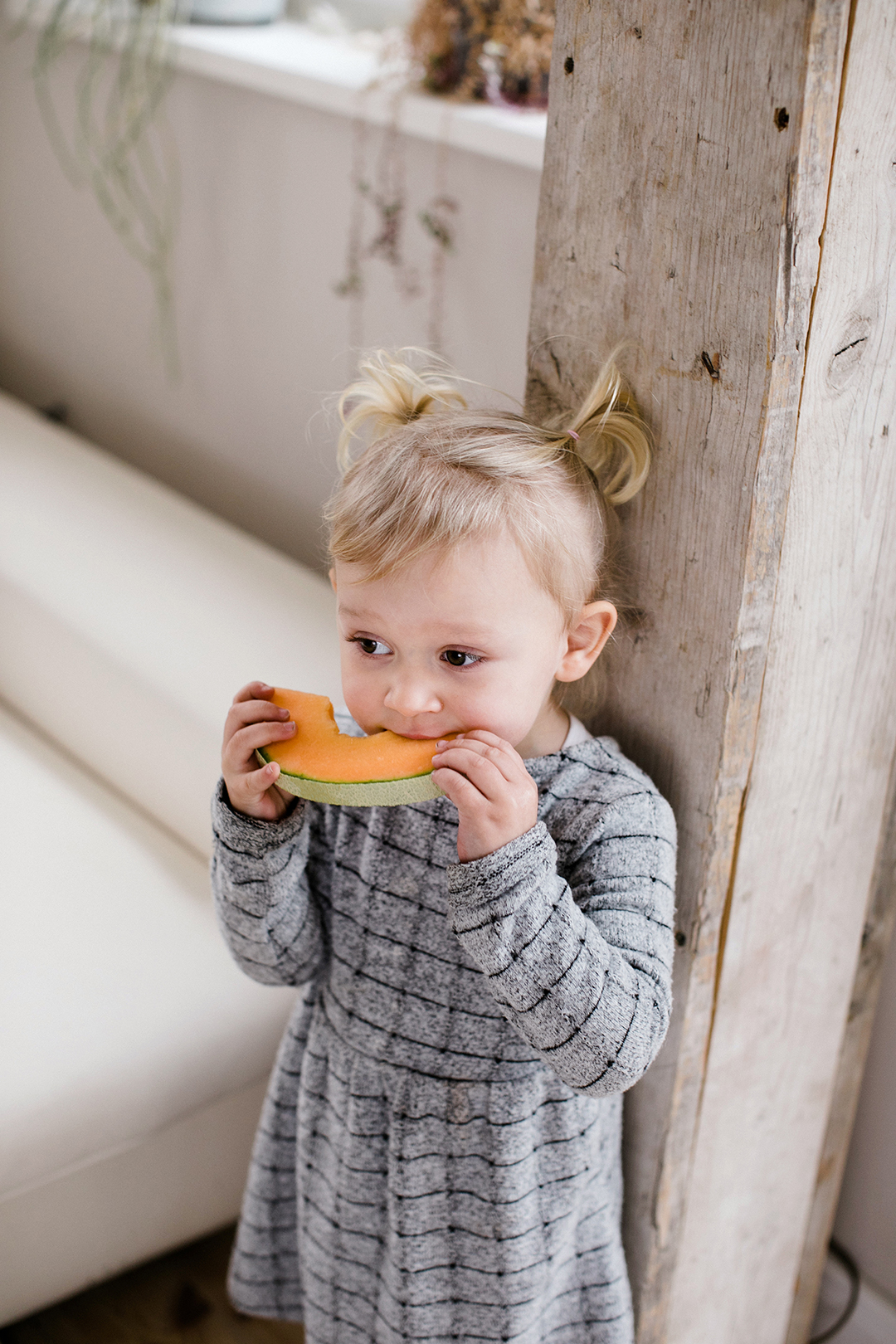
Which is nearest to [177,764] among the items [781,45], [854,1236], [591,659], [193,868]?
[193,868]

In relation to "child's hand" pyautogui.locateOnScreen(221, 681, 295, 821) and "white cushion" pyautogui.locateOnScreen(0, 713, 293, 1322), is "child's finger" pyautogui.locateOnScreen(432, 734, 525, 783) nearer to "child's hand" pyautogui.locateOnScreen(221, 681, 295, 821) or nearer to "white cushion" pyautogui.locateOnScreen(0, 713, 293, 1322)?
"child's hand" pyautogui.locateOnScreen(221, 681, 295, 821)

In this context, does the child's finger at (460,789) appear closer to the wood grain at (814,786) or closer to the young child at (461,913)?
the young child at (461,913)

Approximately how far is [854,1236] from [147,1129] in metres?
0.79

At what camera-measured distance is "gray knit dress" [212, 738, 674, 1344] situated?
82cm

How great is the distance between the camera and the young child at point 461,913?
2.50ft

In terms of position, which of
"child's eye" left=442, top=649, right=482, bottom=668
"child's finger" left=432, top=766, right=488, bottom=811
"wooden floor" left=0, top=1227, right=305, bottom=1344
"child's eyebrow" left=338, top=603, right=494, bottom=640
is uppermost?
"child's eyebrow" left=338, top=603, right=494, bottom=640

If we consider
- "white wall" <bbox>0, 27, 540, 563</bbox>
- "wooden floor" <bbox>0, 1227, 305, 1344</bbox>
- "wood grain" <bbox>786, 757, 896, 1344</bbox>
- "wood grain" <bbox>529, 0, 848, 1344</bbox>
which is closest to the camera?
"wood grain" <bbox>529, 0, 848, 1344</bbox>

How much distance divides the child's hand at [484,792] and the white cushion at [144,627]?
2.07ft

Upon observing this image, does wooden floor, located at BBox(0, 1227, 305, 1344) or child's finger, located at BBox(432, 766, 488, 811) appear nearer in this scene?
child's finger, located at BBox(432, 766, 488, 811)

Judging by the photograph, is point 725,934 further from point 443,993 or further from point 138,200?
point 138,200

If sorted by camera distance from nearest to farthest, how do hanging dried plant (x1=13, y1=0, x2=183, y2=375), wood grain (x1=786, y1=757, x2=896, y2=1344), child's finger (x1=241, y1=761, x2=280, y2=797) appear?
child's finger (x1=241, y1=761, x2=280, y2=797)
wood grain (x1=786, y1=757, x2=896, y2=1344)
hanging dried plant (x1=13, y1=0, x2=183, y2=375)

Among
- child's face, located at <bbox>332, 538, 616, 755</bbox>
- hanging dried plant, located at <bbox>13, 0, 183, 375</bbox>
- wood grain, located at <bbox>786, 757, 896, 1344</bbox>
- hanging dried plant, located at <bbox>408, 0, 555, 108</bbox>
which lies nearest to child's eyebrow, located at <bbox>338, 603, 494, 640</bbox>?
child's face, located at <bbox>332, 538, 616, 755</bbox>

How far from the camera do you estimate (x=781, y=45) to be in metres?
0.69

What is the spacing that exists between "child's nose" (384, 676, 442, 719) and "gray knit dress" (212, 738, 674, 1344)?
11 cm
